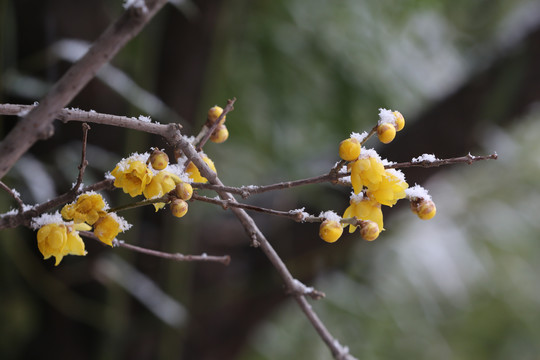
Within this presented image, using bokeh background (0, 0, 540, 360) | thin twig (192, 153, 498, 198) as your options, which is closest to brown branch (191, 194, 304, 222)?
thin twig (192, 153, 498, 198)

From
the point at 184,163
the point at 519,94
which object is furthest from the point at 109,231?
the point at 519,94

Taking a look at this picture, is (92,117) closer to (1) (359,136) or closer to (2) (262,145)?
(1) (359,136)

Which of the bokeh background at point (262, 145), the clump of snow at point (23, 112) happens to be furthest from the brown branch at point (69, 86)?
the bokeh background at point (262, 145)

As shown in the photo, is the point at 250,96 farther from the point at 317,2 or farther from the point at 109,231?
the point at 109,231

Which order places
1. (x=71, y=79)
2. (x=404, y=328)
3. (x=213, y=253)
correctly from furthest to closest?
(x=404, y=328)
(x=213, y=253)
(x=71, y=79)

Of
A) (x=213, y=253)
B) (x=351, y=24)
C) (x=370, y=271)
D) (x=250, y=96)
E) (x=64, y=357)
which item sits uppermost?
(x=351, y=24)

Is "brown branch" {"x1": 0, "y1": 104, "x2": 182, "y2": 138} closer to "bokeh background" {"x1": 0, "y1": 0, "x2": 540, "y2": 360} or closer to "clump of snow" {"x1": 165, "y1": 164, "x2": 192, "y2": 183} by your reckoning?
"clump of snow" {"x1": 165, "y1": 164, "x2": 192, "y2": 183}

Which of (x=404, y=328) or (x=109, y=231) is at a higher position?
(x=404, y=328)
